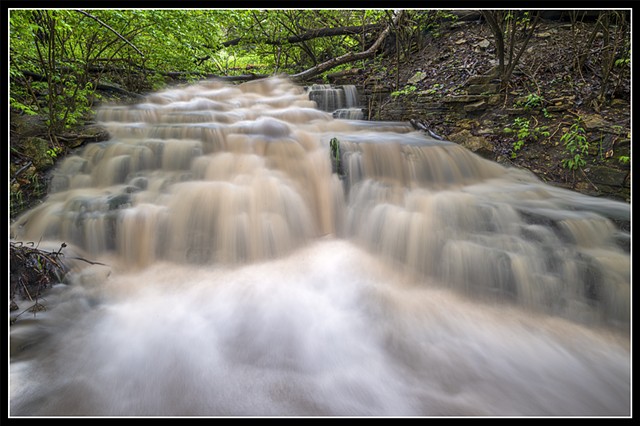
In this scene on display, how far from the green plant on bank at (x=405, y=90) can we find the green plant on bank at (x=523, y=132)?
2.29 m

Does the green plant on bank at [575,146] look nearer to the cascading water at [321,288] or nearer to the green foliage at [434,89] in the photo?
the cascading water at [321,288]

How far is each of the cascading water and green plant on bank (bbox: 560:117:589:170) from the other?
1.63 feet

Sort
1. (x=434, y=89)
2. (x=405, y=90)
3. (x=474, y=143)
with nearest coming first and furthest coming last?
(x=474, y=143) → (x=434, y=89) → (x=405, y=90)

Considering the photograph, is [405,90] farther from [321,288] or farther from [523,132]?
[321,288]

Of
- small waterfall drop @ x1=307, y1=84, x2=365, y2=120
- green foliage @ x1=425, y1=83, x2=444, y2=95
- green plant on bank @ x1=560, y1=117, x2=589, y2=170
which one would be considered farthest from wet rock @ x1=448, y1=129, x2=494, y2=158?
small waterfall drop @ x1=307, y1=84, x2=365, y2=120

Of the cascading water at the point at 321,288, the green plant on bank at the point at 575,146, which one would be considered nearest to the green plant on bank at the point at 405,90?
the cascading water at the point at 321,288

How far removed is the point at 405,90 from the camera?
20.4 feet

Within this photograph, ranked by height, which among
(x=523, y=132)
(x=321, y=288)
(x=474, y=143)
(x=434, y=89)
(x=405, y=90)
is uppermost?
(x=405, y=90)

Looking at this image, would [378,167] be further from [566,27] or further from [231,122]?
[566,27]

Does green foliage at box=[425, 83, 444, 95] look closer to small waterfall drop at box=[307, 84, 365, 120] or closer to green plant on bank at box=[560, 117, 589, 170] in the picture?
small waterfall drop at box=[307, 84, 365, 120]

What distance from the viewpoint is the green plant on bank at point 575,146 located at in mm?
3764

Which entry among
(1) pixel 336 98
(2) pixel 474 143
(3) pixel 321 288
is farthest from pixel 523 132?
(3) pixel 321 288

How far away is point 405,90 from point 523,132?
104 inches

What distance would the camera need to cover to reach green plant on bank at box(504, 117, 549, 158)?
4254 millimetres
